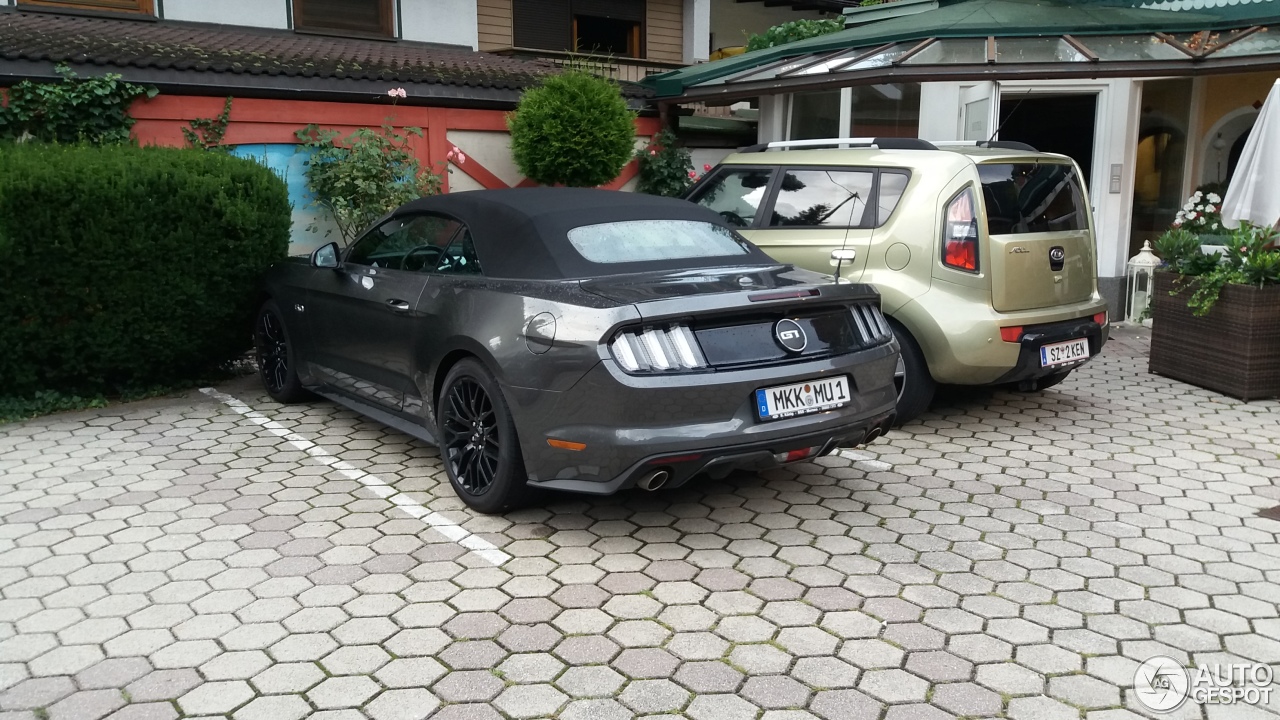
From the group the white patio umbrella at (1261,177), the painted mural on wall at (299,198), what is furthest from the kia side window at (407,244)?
the white patio umbrella at (1261,177)

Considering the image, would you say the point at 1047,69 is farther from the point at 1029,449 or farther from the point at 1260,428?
the point at 1029,449

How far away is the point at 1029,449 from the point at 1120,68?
15.9 ft

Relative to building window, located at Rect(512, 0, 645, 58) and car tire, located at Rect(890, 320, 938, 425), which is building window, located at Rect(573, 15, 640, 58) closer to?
building window, located at Rect(512, 0, 645, 58)

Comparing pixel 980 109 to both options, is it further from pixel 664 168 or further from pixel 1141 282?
pixel 664 168

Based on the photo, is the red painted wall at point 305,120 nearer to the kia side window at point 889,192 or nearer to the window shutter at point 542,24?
the window shutter at point 542,24

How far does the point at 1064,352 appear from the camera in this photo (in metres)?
6.14

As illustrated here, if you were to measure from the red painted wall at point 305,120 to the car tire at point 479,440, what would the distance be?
5686mm

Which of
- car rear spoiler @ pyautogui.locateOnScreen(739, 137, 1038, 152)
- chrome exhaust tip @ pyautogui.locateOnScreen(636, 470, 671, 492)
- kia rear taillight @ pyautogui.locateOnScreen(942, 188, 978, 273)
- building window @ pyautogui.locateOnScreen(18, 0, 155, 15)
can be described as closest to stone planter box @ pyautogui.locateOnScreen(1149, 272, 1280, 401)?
car rear spoiler @ pyautogui.locateOnScreen(739, 137, 1038, 152)

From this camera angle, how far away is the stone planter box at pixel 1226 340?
6969 mm

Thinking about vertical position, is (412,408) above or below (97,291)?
below

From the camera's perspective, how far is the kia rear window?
6.02 meters

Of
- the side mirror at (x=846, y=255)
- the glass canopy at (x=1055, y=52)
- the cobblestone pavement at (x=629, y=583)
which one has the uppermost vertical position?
the glass canopy at (x=1055, y=52)

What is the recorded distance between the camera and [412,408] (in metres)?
5.29

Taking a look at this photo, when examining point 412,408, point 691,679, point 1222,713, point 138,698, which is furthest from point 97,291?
point 1222,713
